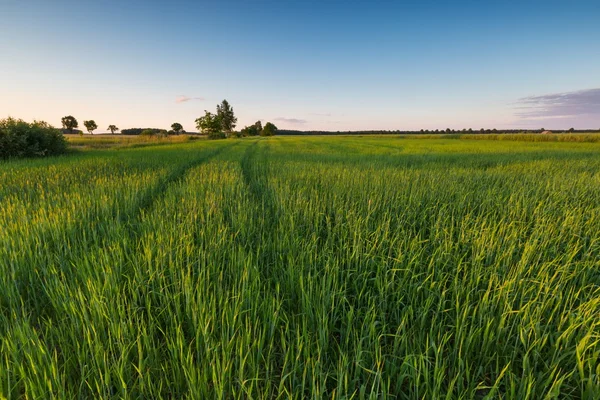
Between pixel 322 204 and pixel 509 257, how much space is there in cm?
224

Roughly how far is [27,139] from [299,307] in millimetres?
18361

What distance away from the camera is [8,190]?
509 centimetres

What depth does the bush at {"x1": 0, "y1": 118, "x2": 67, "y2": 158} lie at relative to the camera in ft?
40.2

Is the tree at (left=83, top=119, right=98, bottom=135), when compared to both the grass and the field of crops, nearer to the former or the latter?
the grass

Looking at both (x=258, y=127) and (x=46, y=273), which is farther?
(x=258, y=127)

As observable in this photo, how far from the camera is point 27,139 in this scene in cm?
1296

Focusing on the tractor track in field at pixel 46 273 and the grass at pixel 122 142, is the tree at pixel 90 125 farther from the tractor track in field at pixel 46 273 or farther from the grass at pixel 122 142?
the tractor track in field at pixel 46 273

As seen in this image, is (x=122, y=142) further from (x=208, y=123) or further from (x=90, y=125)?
(x=90, y=125)

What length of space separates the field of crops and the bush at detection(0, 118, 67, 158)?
1301 cm

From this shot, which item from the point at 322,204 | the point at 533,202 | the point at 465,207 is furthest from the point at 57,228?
the point at 533,202

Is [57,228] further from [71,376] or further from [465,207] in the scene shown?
[465,207]

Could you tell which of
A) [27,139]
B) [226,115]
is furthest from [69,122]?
[27,139]

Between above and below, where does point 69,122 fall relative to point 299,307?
above

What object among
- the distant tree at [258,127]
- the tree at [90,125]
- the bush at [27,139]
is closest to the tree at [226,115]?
the distant tree at [258,127]
